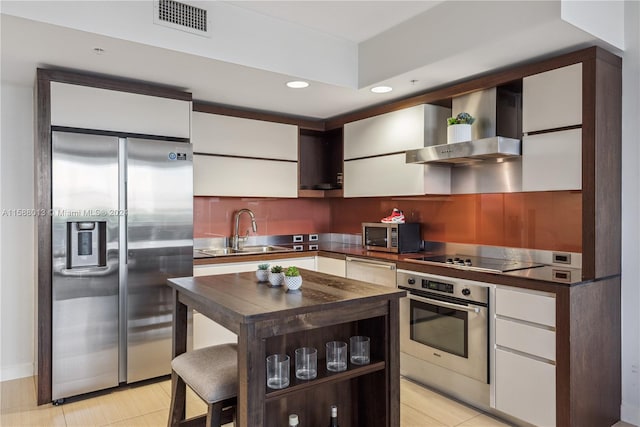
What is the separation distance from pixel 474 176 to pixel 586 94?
1.10 metres

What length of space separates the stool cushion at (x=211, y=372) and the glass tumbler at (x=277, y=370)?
8.4 inches

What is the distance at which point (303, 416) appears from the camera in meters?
2.11

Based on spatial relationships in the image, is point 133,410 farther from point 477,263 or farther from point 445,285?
point 477,263

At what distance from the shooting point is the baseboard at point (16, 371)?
11.1 feet

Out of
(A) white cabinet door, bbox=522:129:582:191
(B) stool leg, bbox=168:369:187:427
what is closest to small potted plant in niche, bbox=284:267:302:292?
(B) stool leg, bbox=168:369:187:427

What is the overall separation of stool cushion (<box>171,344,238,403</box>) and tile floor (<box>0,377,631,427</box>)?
2.88 ft

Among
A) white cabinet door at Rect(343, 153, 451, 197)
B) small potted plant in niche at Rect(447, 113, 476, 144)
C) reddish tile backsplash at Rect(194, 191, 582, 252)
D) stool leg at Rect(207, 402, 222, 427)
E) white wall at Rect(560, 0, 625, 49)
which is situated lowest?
stool leg at Rect(207, 402, 222, 427)

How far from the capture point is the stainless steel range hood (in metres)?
2.84

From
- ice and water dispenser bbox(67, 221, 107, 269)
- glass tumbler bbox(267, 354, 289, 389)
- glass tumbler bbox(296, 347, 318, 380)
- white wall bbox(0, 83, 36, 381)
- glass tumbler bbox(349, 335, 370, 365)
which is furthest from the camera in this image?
white wall bbox(0, 83, 36, 381)

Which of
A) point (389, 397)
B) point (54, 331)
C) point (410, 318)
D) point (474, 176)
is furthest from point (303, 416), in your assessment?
point (474, 176)

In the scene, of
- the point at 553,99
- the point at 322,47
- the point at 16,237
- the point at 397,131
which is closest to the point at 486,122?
the point at 553,99

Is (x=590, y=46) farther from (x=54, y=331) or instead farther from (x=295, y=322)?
(x=54, y=331)

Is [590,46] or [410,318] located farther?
[410,318]

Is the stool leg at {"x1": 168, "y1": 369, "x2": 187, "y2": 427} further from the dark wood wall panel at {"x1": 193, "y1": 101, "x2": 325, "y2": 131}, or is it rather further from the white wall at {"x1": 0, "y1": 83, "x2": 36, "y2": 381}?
the dark wood wall panel at {"x1": 193, "y1": 101, "x2": 325, "y2": 131}
